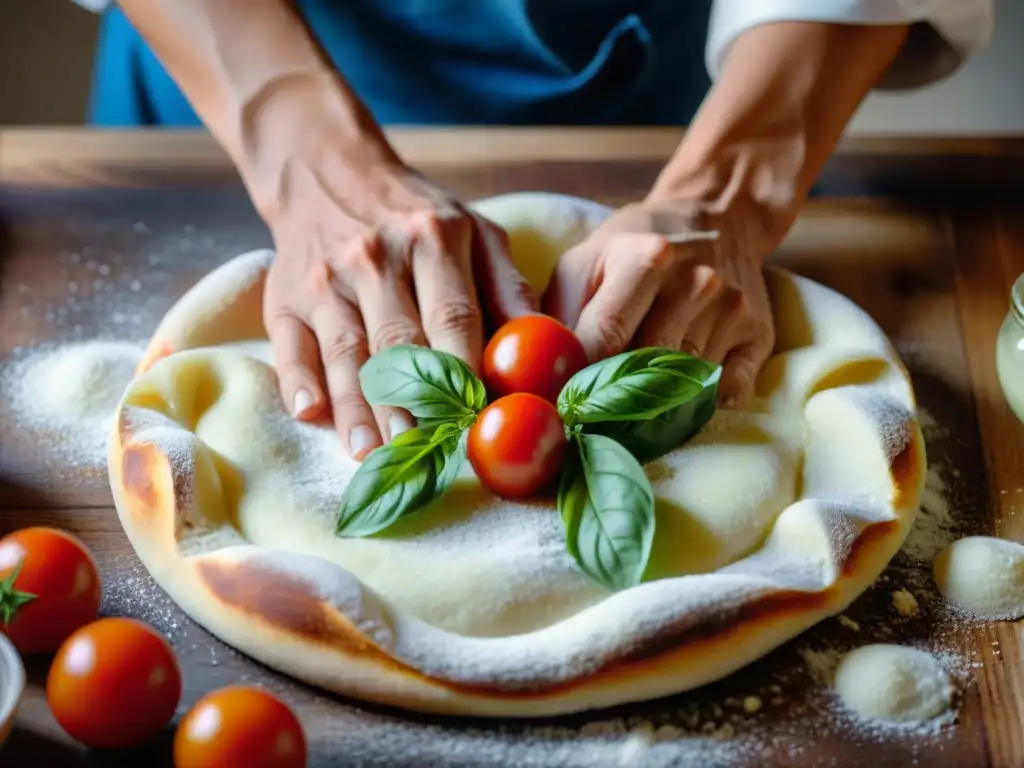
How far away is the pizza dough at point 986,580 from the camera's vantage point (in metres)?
1.27

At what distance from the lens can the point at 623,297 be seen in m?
1.39

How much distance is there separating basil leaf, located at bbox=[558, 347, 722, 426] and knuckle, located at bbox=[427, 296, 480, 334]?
159 mm

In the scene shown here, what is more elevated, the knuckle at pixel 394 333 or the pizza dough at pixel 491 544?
the knuckle at pixel 394 333

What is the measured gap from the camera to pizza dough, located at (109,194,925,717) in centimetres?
112

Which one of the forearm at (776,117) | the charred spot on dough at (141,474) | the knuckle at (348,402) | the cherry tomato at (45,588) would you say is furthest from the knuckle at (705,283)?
the cherry tomato at (45,588)

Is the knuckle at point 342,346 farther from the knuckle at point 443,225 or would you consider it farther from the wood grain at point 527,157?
the wood grain at point 527,157

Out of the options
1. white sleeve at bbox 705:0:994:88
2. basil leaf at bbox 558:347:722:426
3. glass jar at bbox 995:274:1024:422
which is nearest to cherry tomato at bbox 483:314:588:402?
basil leaf at bbox 558:347:722:426

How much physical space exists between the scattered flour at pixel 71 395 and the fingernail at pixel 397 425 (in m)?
0.40

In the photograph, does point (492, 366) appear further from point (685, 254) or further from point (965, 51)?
point (965, 51)

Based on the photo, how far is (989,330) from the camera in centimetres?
168

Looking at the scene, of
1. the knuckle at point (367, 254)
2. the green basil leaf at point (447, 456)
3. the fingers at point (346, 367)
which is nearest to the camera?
the green basil leaf at point (447, 456)

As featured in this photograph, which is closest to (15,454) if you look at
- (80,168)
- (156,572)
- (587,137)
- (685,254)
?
(156,572)

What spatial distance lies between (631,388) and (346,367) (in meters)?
0.34

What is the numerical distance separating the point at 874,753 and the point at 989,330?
0.79m
